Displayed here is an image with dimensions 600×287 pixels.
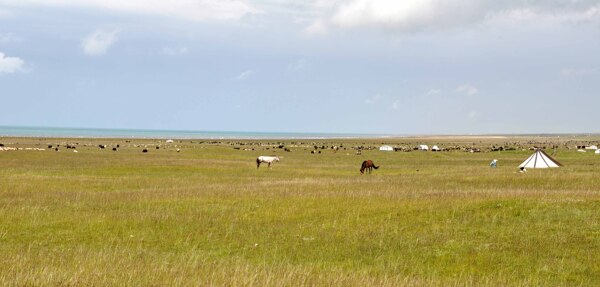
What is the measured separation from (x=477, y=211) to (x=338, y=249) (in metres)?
6.57

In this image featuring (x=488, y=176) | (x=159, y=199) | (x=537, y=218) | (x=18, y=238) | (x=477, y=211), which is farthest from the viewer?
(x=488, y=176)

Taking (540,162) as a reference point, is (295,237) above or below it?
below

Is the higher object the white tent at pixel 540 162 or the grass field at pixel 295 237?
the white tent at pixel 540 162

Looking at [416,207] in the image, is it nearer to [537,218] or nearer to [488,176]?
[537,218]

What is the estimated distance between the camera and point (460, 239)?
16.7 m

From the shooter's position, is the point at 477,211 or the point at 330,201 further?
the point at 330,201

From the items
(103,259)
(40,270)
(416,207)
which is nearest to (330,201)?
(416,207)

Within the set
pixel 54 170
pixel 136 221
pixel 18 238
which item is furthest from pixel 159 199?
pixel 54 170

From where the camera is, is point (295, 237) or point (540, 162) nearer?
point (295, 237)

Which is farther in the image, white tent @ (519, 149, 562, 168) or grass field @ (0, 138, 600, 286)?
white tent @ (519, 149, 562, 168)

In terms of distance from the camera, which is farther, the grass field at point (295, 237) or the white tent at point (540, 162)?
the white tent at point (540, 162)

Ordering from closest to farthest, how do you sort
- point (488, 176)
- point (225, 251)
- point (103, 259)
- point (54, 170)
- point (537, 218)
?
point (103, 259), point (225, 251), point (537, 218), point (488, 176), point (54, 170)

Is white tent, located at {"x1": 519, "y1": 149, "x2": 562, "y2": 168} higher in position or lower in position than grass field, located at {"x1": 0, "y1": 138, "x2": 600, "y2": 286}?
higher

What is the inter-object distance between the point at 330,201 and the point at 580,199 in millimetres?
8886
